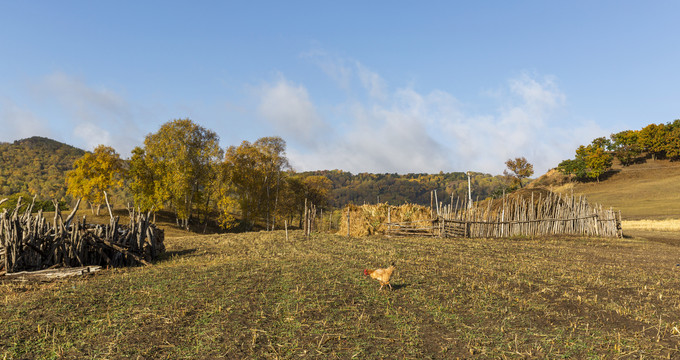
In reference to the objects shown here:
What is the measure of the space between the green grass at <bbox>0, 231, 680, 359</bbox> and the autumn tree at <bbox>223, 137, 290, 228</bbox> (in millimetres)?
30138

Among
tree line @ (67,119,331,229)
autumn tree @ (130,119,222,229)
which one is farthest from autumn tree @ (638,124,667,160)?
autumn tree @ (130,119,222,229)

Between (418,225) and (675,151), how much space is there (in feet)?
242

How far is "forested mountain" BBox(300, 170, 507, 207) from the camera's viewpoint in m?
120

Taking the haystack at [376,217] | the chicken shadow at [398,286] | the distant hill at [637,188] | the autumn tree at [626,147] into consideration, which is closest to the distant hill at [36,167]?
the haystack at [376,217]

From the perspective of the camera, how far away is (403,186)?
13175cm

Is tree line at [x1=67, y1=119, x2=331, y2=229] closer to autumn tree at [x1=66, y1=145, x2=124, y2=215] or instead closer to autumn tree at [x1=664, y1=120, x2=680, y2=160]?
autumn tree at [x1=66, y1=145, x2=124, y2=215]

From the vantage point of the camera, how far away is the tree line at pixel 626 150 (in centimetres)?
6869

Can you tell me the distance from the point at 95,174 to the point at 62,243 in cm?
3083

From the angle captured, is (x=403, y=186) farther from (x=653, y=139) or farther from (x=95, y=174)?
(x=95, y=174)

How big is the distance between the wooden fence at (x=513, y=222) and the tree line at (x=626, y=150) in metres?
54.5

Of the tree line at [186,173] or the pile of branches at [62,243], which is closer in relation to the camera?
the pile of branches at [62,243]

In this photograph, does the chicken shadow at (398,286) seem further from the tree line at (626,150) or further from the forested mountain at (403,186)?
the forested mountain at (403,186)

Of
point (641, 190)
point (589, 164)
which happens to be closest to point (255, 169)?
point (641, 190)

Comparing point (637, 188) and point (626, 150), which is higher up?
point (626, 150)
